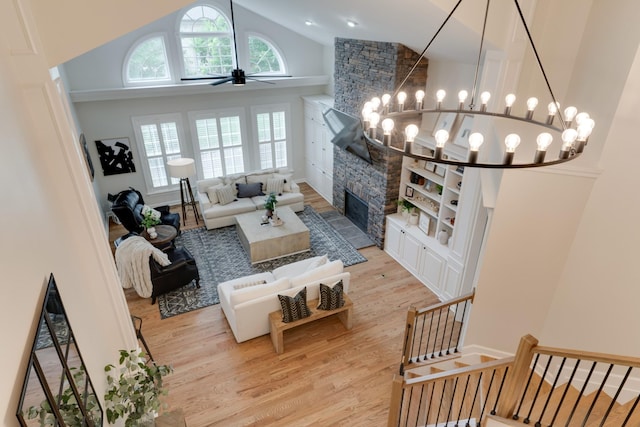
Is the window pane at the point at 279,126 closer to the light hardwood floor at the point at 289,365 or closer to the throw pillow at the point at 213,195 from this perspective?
the throw pillow at the point at 213,195

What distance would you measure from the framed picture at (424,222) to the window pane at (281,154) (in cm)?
471

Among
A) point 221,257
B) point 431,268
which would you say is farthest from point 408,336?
point 221,257

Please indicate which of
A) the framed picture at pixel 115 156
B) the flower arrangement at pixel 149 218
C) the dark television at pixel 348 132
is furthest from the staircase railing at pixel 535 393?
the framed picture at pixel 115 156

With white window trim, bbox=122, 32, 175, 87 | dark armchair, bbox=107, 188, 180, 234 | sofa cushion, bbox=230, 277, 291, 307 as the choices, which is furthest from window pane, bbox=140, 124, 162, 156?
sofa cushion, bbox=230, 277, 291, 307

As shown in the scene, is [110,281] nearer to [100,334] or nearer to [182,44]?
[100,334]

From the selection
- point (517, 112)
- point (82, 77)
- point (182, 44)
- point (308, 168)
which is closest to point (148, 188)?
point (82, 77)

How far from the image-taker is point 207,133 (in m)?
9.27

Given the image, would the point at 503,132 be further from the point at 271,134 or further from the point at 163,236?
the point at 271,134

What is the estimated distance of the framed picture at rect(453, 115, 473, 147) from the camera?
5.55 meters

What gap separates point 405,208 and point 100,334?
16.8ft

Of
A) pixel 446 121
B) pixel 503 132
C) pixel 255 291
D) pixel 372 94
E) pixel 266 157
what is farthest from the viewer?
pixel 266 157

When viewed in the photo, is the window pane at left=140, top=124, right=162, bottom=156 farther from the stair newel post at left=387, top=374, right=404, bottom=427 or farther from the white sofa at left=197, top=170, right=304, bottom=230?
the stair newel post at left=387, top=374, right=404, bottom=427

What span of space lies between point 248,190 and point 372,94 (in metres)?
3.53

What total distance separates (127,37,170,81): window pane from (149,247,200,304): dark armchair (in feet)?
14.1
